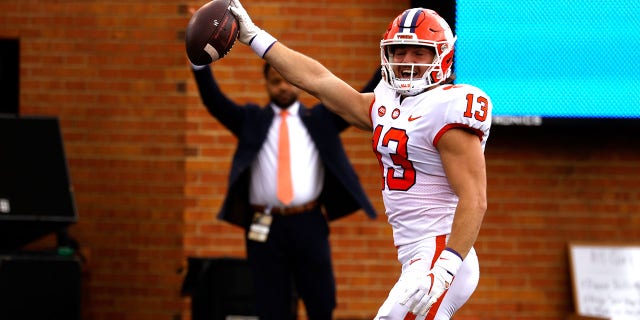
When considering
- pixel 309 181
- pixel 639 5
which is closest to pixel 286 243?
pixel 309 181

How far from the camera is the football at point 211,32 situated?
5211 mm

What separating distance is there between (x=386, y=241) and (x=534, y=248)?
2.94 ft

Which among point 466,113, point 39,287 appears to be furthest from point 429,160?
point 39,287

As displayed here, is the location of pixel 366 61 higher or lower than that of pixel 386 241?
higher

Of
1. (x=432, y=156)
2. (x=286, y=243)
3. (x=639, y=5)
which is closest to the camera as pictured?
(x=432, y=156)

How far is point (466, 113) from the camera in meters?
4.71

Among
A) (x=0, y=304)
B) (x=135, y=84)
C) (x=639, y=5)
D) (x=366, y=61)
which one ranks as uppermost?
(x=639, y=5)

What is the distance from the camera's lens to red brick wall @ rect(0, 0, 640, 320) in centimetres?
811

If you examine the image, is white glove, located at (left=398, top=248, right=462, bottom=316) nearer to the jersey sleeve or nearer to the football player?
the football player

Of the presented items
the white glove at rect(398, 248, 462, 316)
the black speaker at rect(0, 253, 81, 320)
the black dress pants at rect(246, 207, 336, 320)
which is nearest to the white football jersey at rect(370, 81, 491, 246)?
the white glove at rect(398, 248, 462, 316)

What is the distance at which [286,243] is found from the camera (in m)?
6.70

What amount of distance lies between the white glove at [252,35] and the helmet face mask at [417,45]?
56cm

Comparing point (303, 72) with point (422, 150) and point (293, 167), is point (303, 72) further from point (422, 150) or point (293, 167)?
point (293, 167)

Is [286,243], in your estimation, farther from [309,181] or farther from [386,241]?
[386,241]
